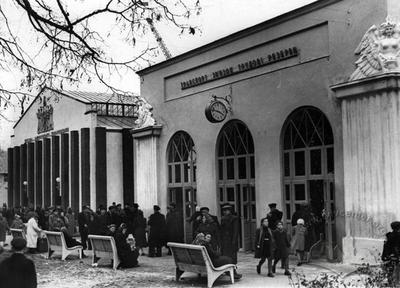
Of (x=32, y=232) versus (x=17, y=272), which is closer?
(x=17, y=272)

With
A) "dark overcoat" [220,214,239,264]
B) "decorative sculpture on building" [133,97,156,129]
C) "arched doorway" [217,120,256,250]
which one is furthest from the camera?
"decorative sculpture on building" [133,97,156,129]

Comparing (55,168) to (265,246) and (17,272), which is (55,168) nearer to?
(265,246)

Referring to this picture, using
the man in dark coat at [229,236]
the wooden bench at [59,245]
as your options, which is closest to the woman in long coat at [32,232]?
the wooden bench at [59,245]

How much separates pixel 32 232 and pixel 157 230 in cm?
406

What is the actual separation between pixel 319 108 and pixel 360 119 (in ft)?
4.92

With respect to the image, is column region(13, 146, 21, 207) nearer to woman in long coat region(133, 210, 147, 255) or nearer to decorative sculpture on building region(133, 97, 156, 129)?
decorative sculpture on building region(133, 97, 156, 129)

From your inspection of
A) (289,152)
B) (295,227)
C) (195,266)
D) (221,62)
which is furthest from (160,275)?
(221,62)

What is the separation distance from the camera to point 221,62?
61.8 ft

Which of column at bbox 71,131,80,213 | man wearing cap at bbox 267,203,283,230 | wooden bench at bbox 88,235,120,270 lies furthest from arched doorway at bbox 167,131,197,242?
column at bbox 71,131,80,213

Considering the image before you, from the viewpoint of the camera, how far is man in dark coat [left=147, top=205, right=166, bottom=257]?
17.8 m

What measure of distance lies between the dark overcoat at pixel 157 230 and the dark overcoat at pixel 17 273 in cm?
1054

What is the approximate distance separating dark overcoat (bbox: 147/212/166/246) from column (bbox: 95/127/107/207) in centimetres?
1048

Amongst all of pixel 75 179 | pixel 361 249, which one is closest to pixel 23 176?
pixel 75 179

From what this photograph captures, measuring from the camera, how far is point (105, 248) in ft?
51.1
